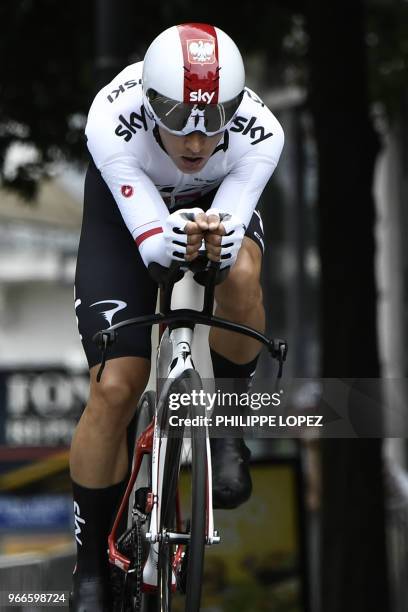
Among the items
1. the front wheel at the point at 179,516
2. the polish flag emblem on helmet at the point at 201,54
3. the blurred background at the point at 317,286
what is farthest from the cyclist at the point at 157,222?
the blurred background at the point at 317,286

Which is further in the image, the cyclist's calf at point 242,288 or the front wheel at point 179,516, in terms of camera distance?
the cyclist's calf at point 242,288

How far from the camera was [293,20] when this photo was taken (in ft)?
34.1

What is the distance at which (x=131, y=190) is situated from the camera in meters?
4.42

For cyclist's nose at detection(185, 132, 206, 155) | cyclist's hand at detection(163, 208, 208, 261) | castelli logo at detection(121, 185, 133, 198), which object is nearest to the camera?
cyclist's hand at detection(163, 208, 208, 261)

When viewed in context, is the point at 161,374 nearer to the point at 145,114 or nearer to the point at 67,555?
A: the point at 145,114

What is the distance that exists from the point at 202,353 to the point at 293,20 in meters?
9.54

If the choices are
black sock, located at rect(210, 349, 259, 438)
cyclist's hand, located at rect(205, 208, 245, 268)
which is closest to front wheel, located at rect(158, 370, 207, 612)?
black sock, located at rect(210, 349, 259, 438)

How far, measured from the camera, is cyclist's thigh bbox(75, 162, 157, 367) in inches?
179

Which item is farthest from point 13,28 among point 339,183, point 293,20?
point 339,183

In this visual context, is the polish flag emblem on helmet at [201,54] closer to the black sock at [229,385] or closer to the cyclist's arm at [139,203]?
the cyclist's arm at [139,203]

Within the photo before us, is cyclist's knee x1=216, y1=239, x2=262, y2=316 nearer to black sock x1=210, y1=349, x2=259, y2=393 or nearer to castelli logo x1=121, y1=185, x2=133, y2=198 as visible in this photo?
black sock x1=210, y1=349, x2=259, y2=393

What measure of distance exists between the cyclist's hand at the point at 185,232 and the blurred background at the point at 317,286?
8.68ft

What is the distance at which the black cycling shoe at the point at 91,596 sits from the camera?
463 cm

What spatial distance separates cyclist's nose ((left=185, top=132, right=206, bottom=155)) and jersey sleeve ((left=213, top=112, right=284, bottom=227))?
0.84 feet
